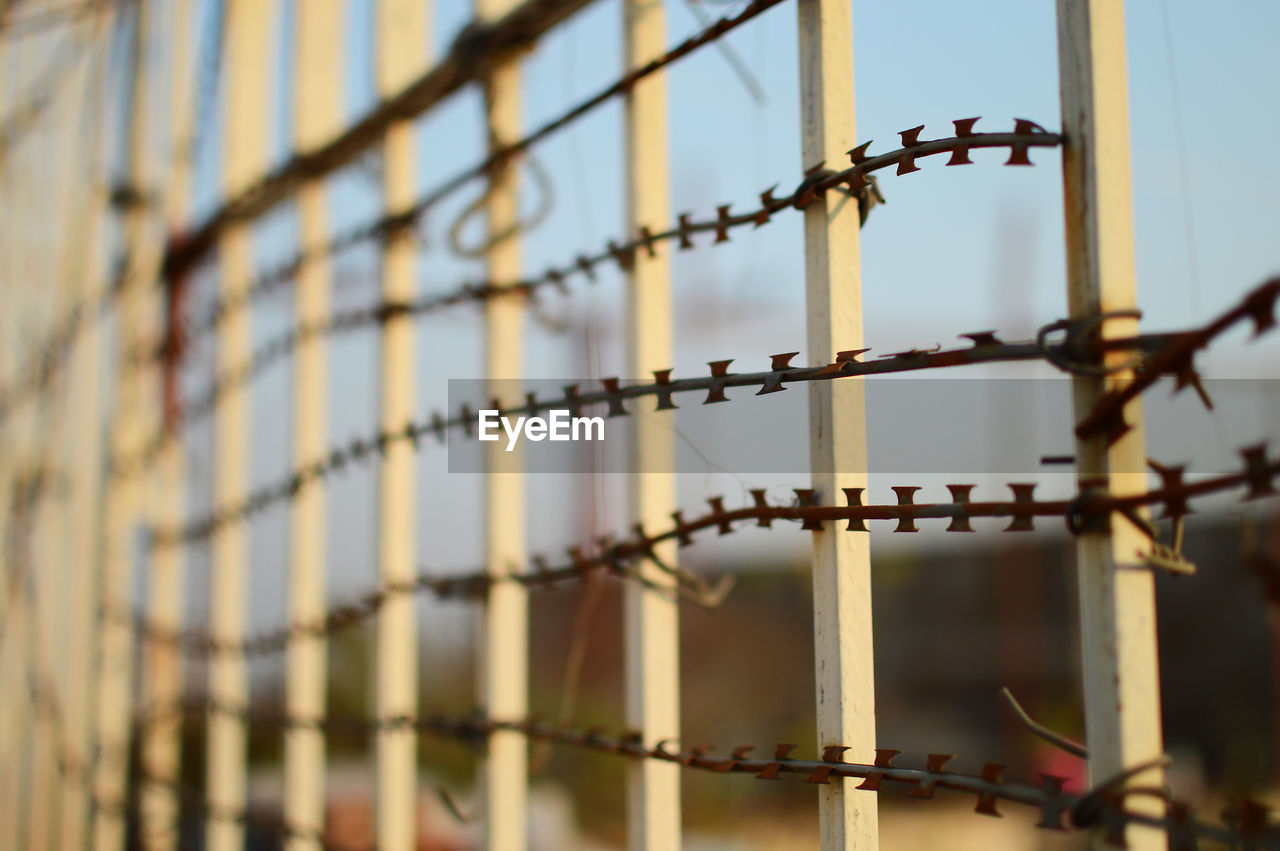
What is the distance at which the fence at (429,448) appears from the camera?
85cm

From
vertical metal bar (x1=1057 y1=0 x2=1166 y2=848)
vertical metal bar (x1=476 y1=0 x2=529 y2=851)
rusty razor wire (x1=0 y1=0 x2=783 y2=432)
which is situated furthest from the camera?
vertical metal bar (x1=476 y1=0 x2=529 y2=851)

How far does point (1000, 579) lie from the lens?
13.9 meters

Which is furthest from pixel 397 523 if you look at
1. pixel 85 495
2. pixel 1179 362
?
pixel 85 495

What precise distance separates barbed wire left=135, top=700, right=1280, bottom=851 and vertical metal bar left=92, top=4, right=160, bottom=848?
2.31m

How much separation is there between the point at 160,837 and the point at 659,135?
2542mm

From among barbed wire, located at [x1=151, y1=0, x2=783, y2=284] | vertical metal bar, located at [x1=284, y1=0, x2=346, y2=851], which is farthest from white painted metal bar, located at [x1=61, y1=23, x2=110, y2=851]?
vertical metal bar, located at [x1=284, y1=0, x2=346, y2=851]

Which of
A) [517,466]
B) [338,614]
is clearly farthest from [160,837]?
[517,466]

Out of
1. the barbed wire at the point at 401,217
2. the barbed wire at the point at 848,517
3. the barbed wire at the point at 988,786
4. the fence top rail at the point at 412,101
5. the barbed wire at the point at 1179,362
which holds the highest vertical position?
the fence top rail at the point at 412,101

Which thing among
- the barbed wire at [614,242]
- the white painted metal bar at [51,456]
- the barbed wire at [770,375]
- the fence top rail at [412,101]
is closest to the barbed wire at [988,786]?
the barbed wire at [770,375]

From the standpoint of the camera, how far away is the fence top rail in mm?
1662

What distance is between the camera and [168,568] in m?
3.03

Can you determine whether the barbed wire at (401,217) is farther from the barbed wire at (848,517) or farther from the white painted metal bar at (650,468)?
the barbed wire at (848,517)

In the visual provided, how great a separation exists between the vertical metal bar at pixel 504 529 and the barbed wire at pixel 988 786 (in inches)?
7.9

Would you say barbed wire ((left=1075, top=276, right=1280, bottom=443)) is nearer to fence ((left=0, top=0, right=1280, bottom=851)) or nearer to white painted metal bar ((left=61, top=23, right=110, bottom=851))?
A: fence ((left=0, top=0, right=1280, bottom=851))
